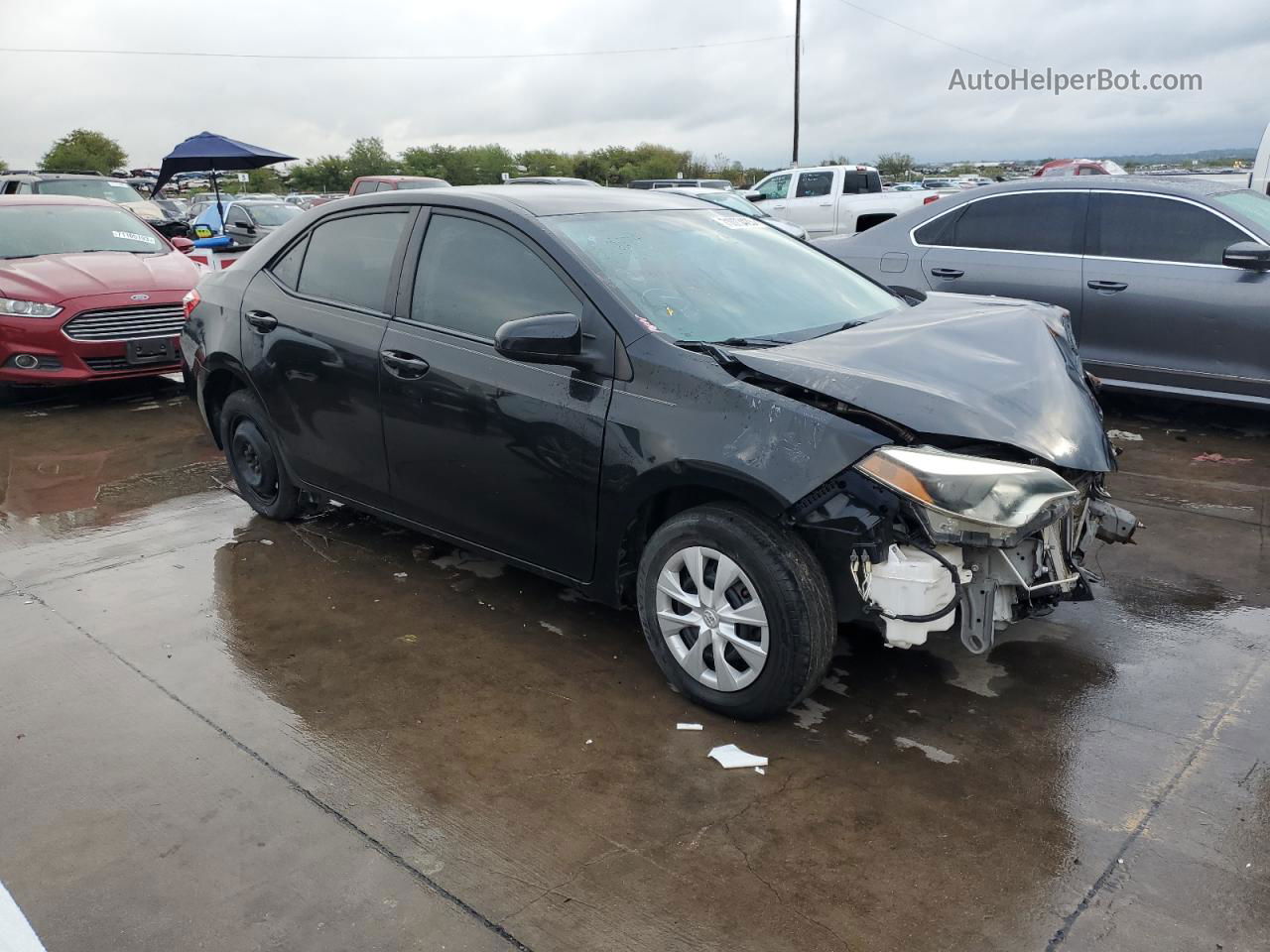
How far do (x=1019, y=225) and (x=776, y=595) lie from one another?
Answer: 4999mm

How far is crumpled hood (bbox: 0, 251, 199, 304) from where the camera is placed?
26.3 feet

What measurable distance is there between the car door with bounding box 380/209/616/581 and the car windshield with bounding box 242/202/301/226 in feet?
51.3

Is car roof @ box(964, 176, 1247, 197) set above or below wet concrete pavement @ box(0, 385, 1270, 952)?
above

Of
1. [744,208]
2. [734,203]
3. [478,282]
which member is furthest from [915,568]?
[734,203]

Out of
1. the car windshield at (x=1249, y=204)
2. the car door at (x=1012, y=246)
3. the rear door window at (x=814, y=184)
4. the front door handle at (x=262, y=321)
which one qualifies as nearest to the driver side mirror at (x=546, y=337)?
the front door handle at (x=262, y=321)

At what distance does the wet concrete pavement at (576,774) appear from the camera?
2531 millimetres

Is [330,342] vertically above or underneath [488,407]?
above

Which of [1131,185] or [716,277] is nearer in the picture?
[716,277]

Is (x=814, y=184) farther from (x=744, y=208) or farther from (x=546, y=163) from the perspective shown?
(x=546, y=163)

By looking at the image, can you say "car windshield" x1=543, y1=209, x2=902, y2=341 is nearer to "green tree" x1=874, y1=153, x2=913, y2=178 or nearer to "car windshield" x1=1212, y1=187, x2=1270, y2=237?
"car windshield" x1=1212, y1=187, x2=1270, y2=237

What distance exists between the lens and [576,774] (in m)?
3.13

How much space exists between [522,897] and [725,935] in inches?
20.5

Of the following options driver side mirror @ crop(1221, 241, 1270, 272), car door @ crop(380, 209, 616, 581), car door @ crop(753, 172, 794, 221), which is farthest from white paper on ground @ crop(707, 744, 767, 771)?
car door @ crop(753, 172, 794, 221)

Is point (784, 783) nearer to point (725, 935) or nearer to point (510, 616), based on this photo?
point (725, 935)
